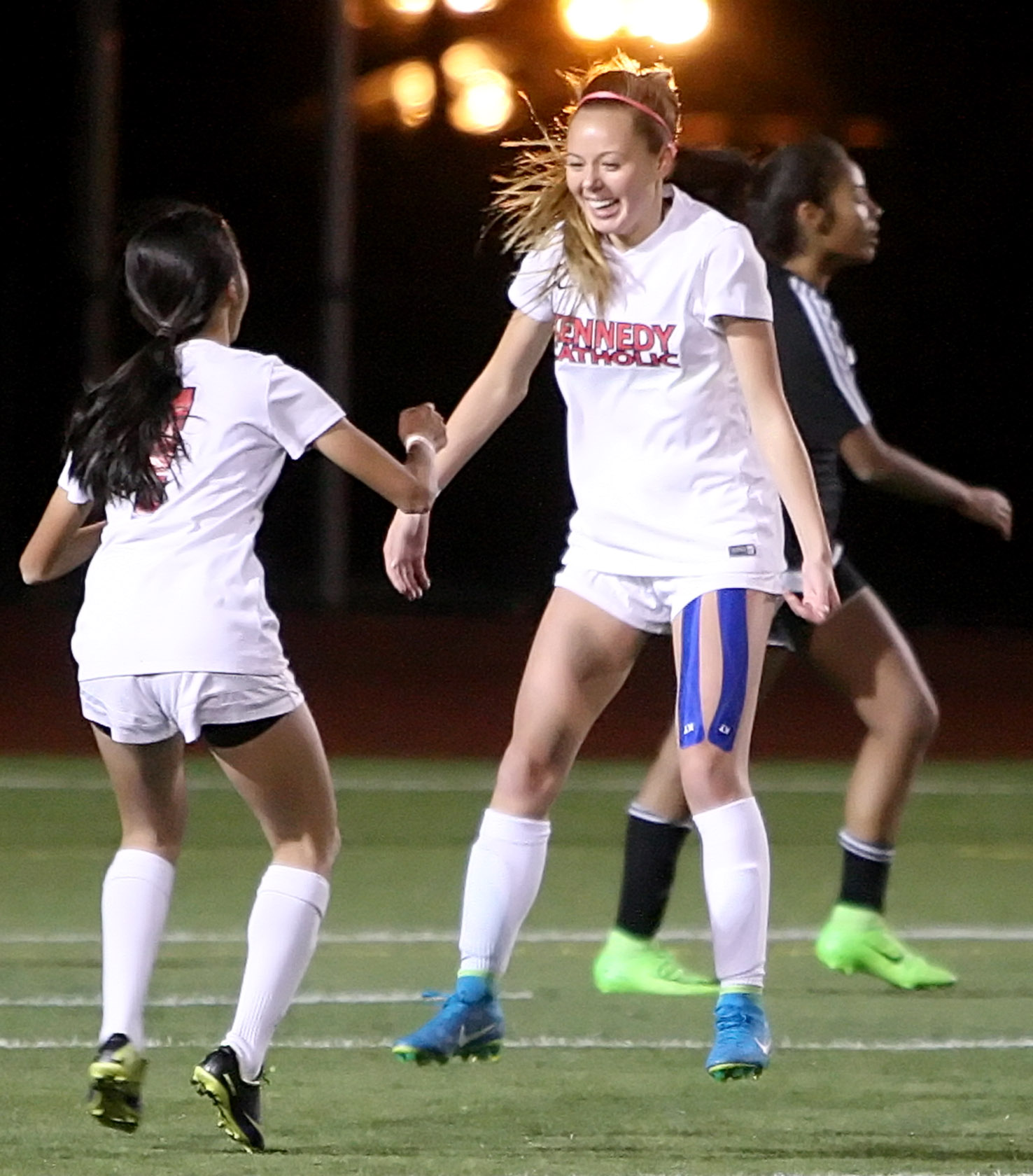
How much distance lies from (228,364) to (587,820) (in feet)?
18.7

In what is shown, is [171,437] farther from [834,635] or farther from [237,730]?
[834,635]

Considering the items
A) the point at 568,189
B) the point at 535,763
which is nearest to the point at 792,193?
the point at 568,189

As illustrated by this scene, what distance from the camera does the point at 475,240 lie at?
22.1 m

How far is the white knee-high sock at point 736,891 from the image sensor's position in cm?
498

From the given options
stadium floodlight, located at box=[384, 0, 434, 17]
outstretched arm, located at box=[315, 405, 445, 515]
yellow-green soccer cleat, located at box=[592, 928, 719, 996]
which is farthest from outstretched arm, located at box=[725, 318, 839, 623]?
stadium floodlight, located at box=[384, 0, 434, 17]

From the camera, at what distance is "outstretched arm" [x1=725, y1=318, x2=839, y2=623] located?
4895 mm

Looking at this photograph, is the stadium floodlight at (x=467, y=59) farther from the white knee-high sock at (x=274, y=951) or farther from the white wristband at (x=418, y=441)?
the white knee-high sock at (x=274, y=951)

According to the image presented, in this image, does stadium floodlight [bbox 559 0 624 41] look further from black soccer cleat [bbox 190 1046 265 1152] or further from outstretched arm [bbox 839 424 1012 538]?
black soccer cleat [bbox 190 1046 265 1152]

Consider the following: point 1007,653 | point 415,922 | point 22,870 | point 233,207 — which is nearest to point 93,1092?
point 415,922

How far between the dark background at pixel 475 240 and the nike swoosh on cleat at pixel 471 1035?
1396cm

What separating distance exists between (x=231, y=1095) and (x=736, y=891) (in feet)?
3.43

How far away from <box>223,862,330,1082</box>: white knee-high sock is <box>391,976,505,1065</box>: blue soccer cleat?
32cm

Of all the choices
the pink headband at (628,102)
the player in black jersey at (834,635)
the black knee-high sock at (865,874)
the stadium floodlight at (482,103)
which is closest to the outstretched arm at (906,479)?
the player in black jersey at (834,635)

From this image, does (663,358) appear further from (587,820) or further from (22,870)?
(587,820)
